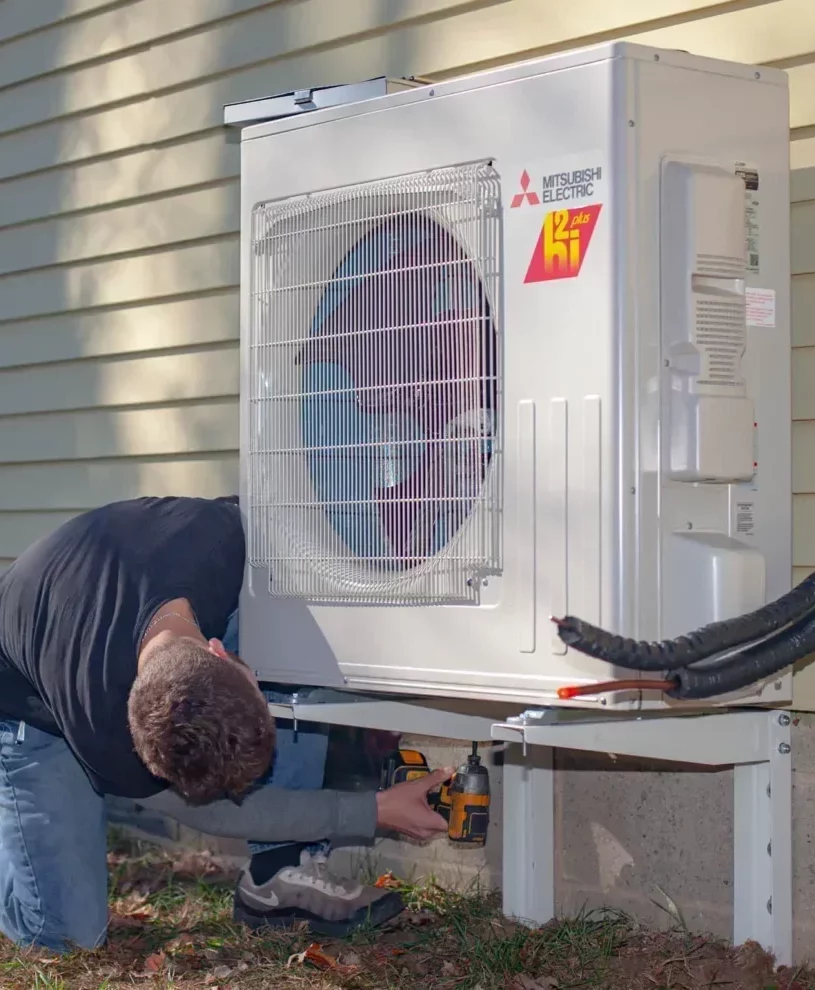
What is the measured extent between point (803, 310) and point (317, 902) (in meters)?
1.82

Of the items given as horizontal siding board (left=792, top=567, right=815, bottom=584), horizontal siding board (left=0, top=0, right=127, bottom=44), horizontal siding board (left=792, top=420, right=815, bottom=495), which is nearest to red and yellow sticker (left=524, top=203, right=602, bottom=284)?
horizontal siding board (left=792, top=420, right=815, bottom=495)

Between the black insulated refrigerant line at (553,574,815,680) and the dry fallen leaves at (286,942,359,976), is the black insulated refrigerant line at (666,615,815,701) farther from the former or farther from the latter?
the dry fallen leaves at (286,942,359,976)

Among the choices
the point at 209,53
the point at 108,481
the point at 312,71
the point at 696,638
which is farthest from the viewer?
the point at 108,481

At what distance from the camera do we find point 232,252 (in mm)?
4188

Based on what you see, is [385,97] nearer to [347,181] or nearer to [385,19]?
[347,181]

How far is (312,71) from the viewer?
3961 millimetres

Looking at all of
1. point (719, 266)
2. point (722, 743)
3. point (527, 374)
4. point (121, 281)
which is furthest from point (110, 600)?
point (121, 281)

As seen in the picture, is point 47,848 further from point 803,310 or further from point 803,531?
point 803,310

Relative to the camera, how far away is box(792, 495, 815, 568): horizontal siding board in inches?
115

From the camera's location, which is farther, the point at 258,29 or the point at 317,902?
the point at 258,29

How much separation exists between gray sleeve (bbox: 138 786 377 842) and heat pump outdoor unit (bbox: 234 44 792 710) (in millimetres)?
609

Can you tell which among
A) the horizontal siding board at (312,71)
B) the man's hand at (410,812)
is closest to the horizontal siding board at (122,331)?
the horizontal siding board at (312,71)

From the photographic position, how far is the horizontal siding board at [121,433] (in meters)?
4.26

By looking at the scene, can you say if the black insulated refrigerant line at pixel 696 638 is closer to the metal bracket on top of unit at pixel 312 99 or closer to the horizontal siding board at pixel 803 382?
the horizontal siding board at pixel 803 382
